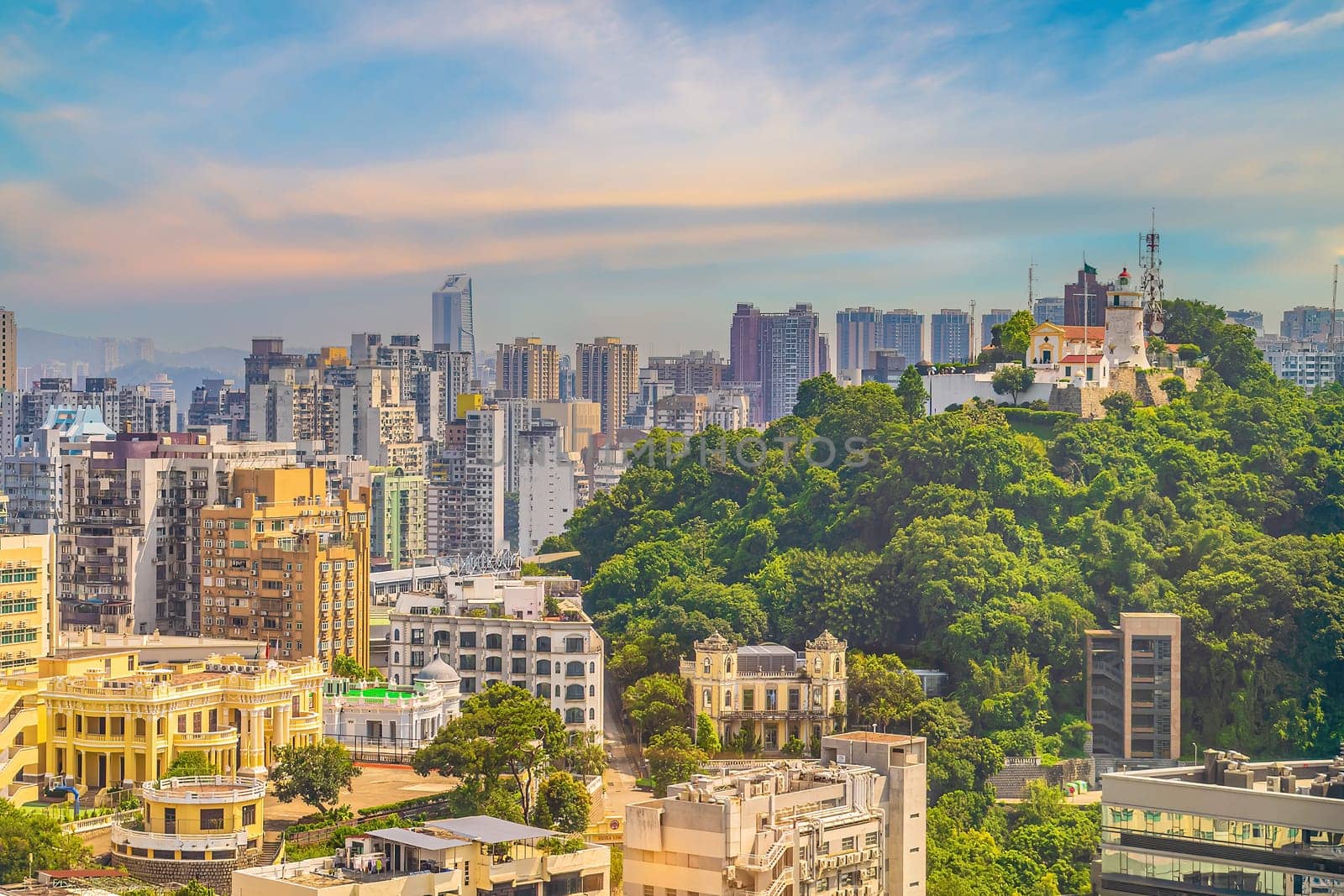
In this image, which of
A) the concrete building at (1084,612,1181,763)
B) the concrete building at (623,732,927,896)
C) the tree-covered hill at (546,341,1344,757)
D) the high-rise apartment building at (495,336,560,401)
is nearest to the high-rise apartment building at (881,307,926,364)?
the high-rise apartment building at (495,336,560,401)

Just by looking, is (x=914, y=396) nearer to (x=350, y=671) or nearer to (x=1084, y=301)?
(x=1084, y=301)

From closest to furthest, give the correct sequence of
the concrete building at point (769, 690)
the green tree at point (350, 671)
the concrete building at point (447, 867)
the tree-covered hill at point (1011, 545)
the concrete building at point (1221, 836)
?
the concrete building at point (447, 867), the concrete building at point (1221, 836), the green tree at point (350, 671), the concrete building at point (769, 690), the tree-covered hill at point (1011, 545)

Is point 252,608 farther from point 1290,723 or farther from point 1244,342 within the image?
point 1244,342

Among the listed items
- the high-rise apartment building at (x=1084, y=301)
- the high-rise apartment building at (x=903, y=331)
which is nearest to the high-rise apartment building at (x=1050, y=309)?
the high-rise apartment building at (x=1084, y=301)

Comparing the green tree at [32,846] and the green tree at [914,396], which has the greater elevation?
the green tree at [914,396]

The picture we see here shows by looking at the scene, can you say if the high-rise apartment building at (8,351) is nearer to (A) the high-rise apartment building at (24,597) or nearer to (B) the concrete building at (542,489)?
(B) the concrete building at (542,489)

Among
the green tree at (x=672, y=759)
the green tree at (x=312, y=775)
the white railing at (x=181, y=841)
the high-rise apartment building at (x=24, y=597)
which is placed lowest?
the green tree at (x=672, y=759)

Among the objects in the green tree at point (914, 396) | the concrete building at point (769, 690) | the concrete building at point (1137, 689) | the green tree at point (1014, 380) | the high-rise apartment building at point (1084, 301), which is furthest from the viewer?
the high-rise apartment building at point (1084, 301)
